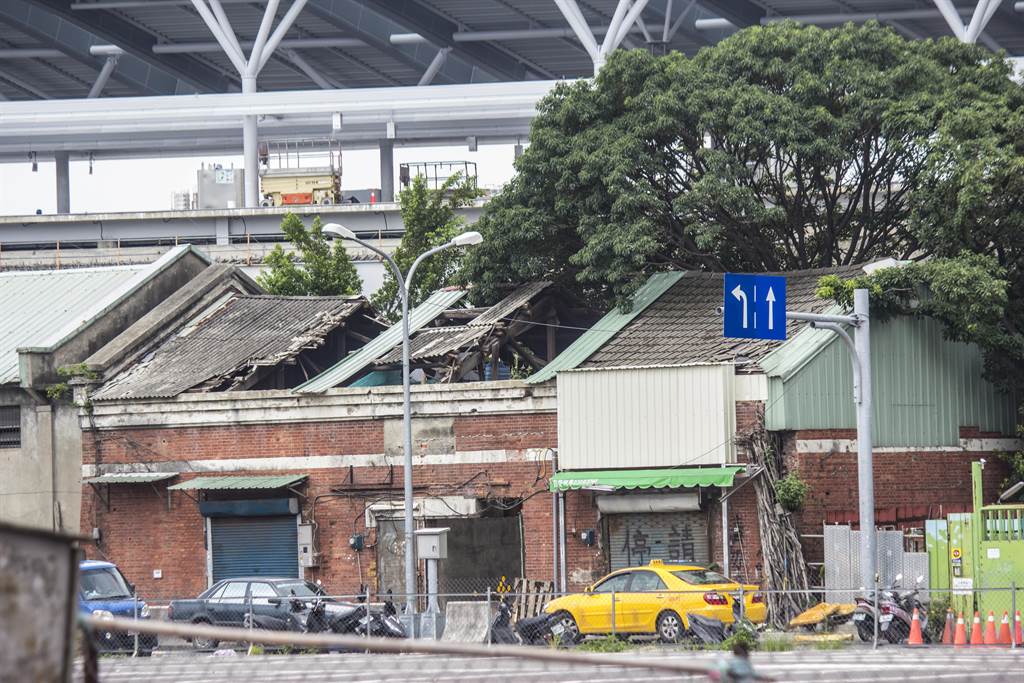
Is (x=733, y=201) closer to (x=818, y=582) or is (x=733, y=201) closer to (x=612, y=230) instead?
(x=612, y=230)

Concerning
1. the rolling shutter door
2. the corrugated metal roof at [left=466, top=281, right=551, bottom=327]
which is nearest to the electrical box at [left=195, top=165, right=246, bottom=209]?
A: the corrugated metal roof at [left=466, top=281, right=551, bottom=327]

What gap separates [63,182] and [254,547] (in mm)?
60436

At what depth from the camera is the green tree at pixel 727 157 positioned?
38.9 meters

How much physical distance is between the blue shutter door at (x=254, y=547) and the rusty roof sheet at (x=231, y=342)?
350 cm

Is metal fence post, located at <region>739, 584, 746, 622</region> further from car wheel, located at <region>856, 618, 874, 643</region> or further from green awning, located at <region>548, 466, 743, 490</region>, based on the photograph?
green awning, located at <region>548, 466, 743, 490</region>

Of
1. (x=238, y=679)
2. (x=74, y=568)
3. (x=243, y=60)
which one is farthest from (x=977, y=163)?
(x=243, y=60)

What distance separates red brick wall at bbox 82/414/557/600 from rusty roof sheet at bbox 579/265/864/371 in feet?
8.44

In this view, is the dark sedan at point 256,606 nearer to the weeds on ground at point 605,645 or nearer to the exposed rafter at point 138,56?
the weeds on ground at point 605,645

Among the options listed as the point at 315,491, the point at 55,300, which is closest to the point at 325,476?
the point at 315,491

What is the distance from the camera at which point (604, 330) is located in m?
38.6

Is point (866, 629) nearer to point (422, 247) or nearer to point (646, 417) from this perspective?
point (646, 417)

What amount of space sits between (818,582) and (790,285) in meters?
8.14

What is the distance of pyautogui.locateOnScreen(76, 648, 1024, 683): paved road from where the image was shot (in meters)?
16.7

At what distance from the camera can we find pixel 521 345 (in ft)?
131
